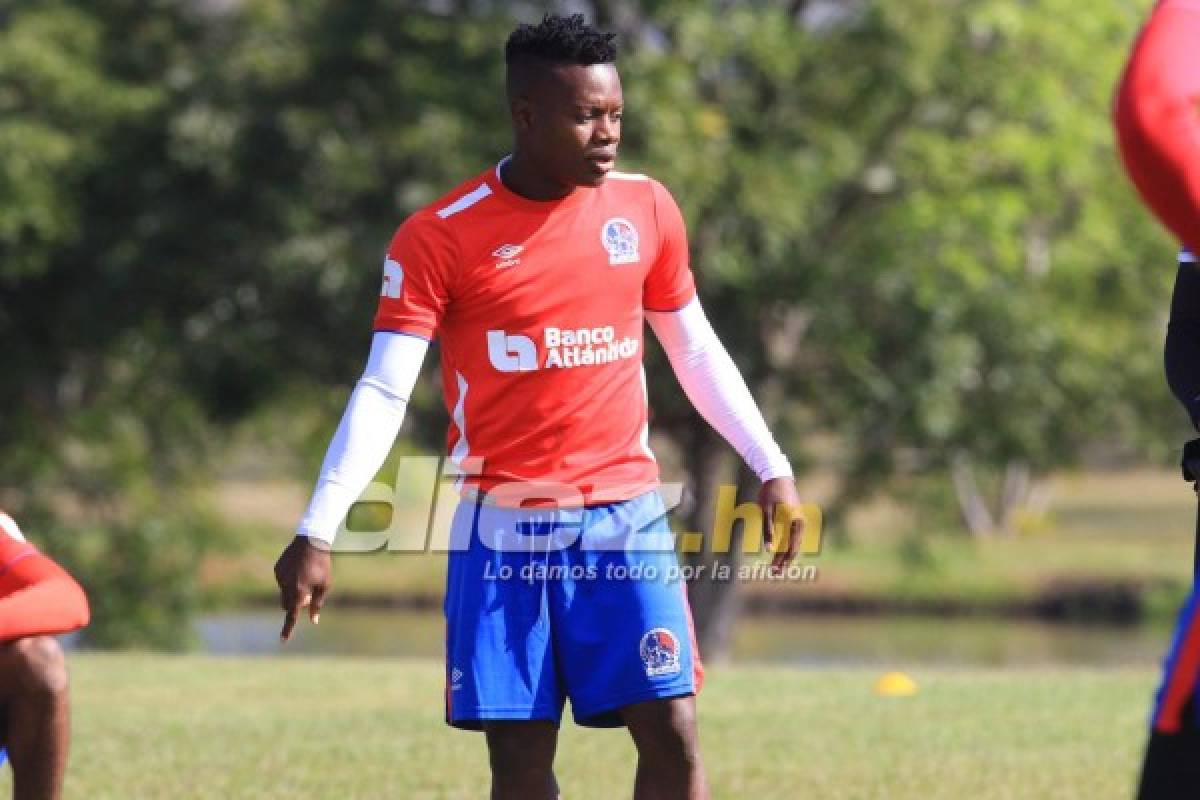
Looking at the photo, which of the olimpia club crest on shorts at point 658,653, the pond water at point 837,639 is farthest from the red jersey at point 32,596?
the pond water at point 837,639

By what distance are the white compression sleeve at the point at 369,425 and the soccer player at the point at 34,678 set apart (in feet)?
2.30

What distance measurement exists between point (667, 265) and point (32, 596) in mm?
1899

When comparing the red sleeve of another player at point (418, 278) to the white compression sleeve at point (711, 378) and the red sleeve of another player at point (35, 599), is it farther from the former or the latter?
the red sleeve of another player at point (35, 599)

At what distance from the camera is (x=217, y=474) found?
116ft

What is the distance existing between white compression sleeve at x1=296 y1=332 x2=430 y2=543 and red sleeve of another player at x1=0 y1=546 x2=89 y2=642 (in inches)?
26.2

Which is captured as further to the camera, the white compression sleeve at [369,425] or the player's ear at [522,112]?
the player's ear at [522,112]

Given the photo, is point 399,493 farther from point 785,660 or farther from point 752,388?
point 785,660

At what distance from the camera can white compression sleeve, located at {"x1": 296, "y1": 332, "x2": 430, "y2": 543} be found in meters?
5.11

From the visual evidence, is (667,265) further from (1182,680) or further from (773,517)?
(1182,680)

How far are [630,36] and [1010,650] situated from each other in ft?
35.4

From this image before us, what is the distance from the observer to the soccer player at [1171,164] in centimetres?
306

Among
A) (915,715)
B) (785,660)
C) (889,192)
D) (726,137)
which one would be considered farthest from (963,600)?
(915,715)

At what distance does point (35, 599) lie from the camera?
17.0 feet

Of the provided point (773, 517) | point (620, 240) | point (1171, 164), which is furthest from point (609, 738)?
point (1171, 164)
